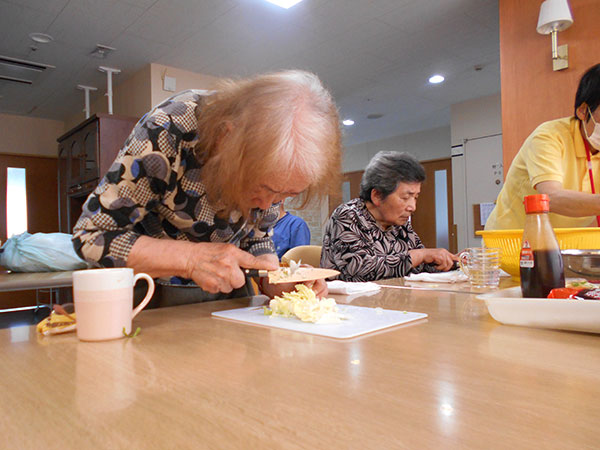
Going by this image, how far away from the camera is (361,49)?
4098 millimetres

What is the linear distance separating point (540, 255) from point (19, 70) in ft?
16.1

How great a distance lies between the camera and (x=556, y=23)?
2596mm

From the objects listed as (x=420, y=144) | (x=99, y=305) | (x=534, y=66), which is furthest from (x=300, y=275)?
(x=420, y=144)

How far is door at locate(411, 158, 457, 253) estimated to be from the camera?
6961 millimetres

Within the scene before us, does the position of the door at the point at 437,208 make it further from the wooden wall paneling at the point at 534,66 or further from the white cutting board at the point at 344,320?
the white cutting board at the point at 344,320

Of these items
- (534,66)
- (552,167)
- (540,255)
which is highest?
(534,66)

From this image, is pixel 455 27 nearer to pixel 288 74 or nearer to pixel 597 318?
pixel 288 74

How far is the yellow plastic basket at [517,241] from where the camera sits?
119 centimetres

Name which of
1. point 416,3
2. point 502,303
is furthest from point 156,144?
point 416,3

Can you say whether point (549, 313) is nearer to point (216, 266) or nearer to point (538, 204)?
point (538, 204)

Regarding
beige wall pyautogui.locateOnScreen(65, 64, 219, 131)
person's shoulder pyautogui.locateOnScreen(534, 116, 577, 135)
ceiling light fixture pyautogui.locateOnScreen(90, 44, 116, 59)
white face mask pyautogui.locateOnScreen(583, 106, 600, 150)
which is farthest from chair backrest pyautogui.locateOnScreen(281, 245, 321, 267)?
ceiling light fixture pyautogui.locateOnScreen(90, 44, 116, 59)

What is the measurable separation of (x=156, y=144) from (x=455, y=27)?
359 centimetres

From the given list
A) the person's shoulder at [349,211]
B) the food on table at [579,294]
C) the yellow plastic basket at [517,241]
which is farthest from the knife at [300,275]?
the person's shoulder at [349,211]

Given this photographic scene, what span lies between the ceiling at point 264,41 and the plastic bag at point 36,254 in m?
1.75
